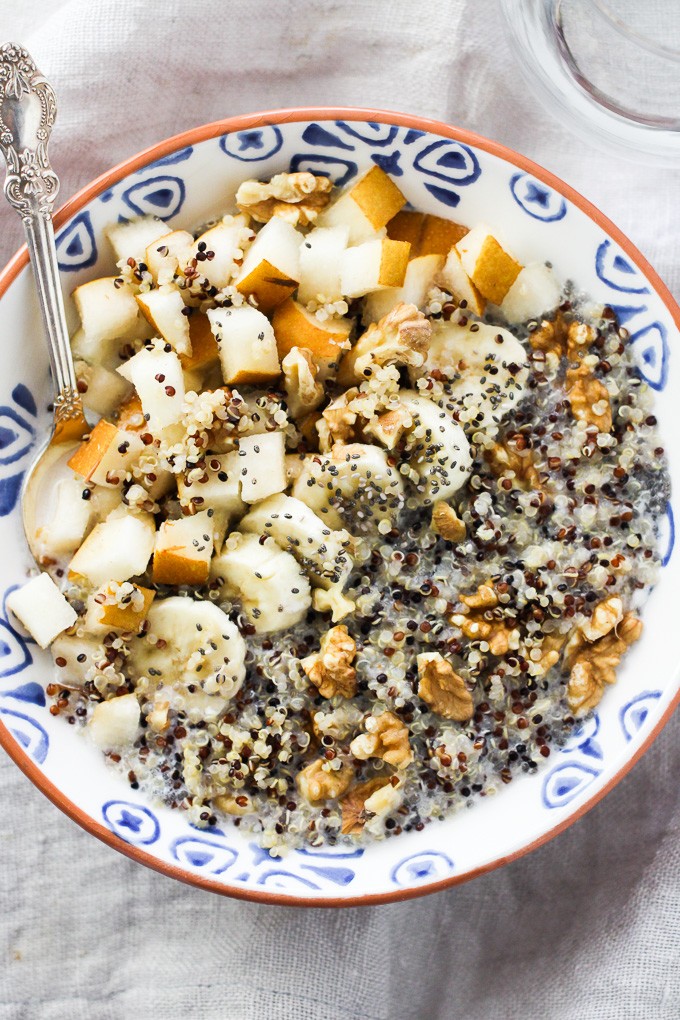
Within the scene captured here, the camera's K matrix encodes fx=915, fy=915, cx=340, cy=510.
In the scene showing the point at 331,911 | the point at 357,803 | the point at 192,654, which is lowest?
the point at 331,911

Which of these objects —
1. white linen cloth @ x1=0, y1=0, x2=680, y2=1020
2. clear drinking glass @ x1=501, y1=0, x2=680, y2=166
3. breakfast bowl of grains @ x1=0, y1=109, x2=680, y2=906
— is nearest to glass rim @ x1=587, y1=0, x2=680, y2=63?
clear drinking glass @ x1=501, y1=0, x2=680, y2=166

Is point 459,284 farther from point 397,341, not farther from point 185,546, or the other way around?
point 185,546

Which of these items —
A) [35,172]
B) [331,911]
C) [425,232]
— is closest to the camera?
[35,172]

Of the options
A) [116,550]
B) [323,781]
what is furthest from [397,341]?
[323,781]

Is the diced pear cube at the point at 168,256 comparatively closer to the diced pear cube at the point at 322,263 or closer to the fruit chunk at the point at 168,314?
the fruit chunk at the point at 168,314

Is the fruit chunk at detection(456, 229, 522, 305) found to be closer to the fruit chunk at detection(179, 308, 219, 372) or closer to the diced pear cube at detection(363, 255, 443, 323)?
the diced pear cube at detection(363, 255, 443, 323)

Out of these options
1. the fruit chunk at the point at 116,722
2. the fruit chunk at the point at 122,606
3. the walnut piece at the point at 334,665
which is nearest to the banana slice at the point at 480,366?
the walnut piece at the point at 334,665
